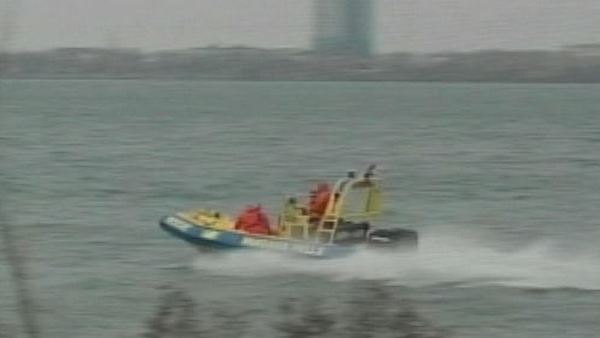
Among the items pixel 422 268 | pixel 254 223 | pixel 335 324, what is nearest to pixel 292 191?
pixel 254 223

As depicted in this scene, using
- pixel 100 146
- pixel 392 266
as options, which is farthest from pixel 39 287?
pixel 100 146

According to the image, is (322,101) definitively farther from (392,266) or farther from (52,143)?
(392,266)

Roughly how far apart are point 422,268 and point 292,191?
1659 centimetres

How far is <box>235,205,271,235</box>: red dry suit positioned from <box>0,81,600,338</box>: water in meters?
0.51

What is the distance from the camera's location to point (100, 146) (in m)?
60.5

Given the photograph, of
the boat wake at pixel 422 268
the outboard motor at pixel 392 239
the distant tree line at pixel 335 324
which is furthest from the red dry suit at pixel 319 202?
the distant tree line at pixel 335 324

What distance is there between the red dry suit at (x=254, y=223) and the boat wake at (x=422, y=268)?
0.49 m

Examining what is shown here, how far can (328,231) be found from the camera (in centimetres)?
2238

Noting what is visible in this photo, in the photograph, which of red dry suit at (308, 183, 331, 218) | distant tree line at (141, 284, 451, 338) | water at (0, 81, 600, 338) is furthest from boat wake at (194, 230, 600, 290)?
distant tree line at (141, 284, 451, 338)

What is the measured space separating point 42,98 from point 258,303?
115153mm

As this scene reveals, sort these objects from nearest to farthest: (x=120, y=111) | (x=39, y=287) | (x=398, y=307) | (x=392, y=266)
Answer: (x=398, y=307)
(x=39, y=287)
(x=392, y=266)
(x=120, y=111)

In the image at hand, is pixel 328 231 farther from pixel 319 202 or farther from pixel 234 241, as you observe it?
pixel 234 241

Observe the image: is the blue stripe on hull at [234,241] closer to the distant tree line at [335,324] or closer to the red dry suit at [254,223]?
the red dry suit at [254,223]

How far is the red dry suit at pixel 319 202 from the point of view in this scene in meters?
22.2
